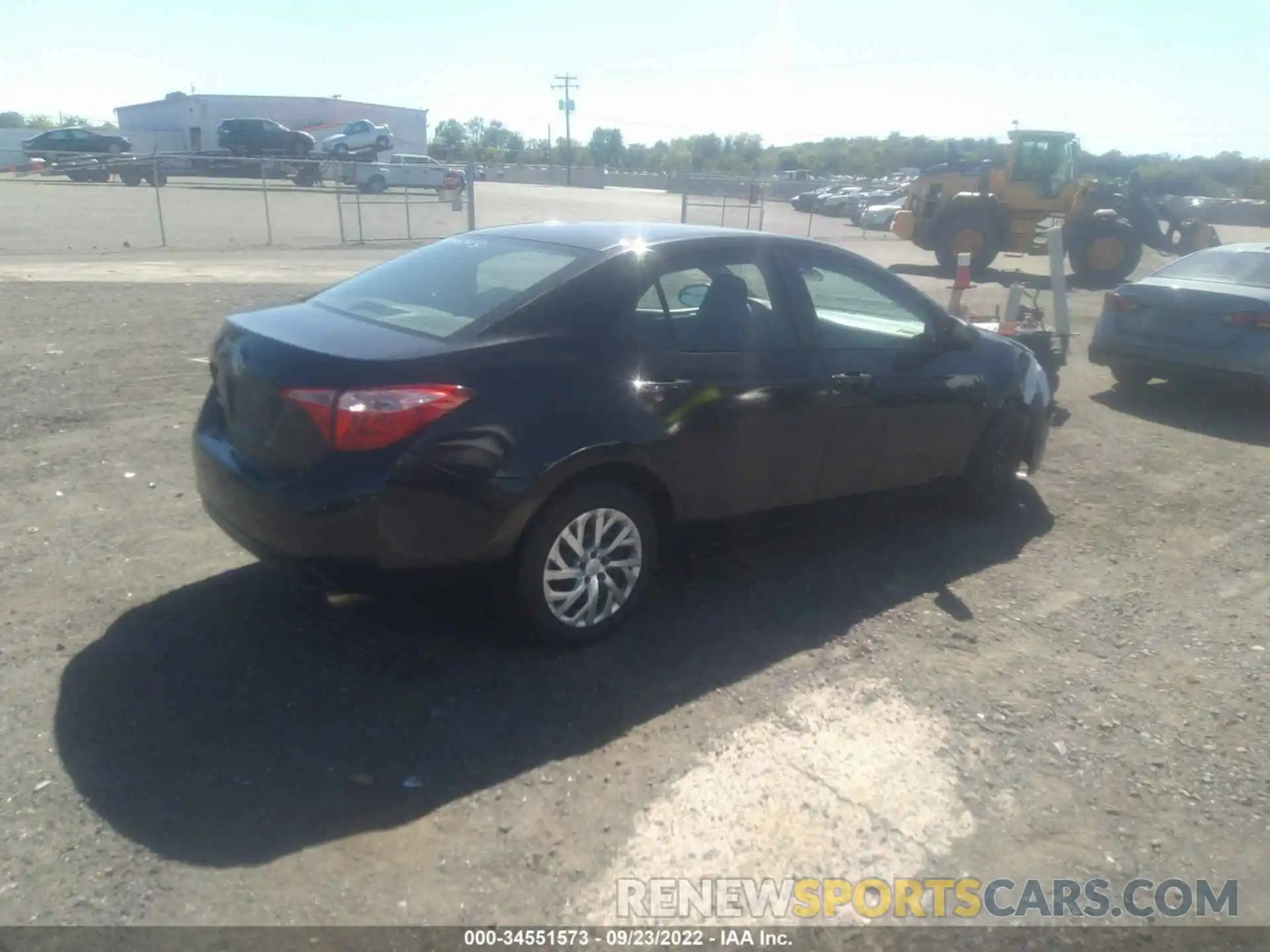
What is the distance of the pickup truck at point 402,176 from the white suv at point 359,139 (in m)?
2.35

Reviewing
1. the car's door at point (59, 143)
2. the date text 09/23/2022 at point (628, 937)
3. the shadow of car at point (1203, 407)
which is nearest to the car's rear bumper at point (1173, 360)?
the shadow of car at point (1203, 407)

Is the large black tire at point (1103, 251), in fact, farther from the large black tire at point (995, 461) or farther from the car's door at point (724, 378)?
the car's door at point (724, 378)

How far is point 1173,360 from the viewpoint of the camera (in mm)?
9062

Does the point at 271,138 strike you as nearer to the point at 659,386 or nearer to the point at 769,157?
the point at 659,386

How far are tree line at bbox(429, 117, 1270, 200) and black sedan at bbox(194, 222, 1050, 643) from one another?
50322mm

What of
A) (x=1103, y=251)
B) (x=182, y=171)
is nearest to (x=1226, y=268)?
(x=1103, y=251)

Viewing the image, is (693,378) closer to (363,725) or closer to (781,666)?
(781,666)

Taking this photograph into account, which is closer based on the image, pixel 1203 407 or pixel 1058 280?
pixel 1203 407

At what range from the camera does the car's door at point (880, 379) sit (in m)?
5.08

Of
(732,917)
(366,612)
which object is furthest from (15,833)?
(732,917)

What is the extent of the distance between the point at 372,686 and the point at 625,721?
3.16 ft

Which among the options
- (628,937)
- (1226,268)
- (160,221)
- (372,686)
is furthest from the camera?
(160,221)

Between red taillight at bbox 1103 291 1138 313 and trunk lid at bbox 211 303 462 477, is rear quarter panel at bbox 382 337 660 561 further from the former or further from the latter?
red taillight at bbox 1103 291 1138 313

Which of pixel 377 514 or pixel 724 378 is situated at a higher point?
pixel 724 378
